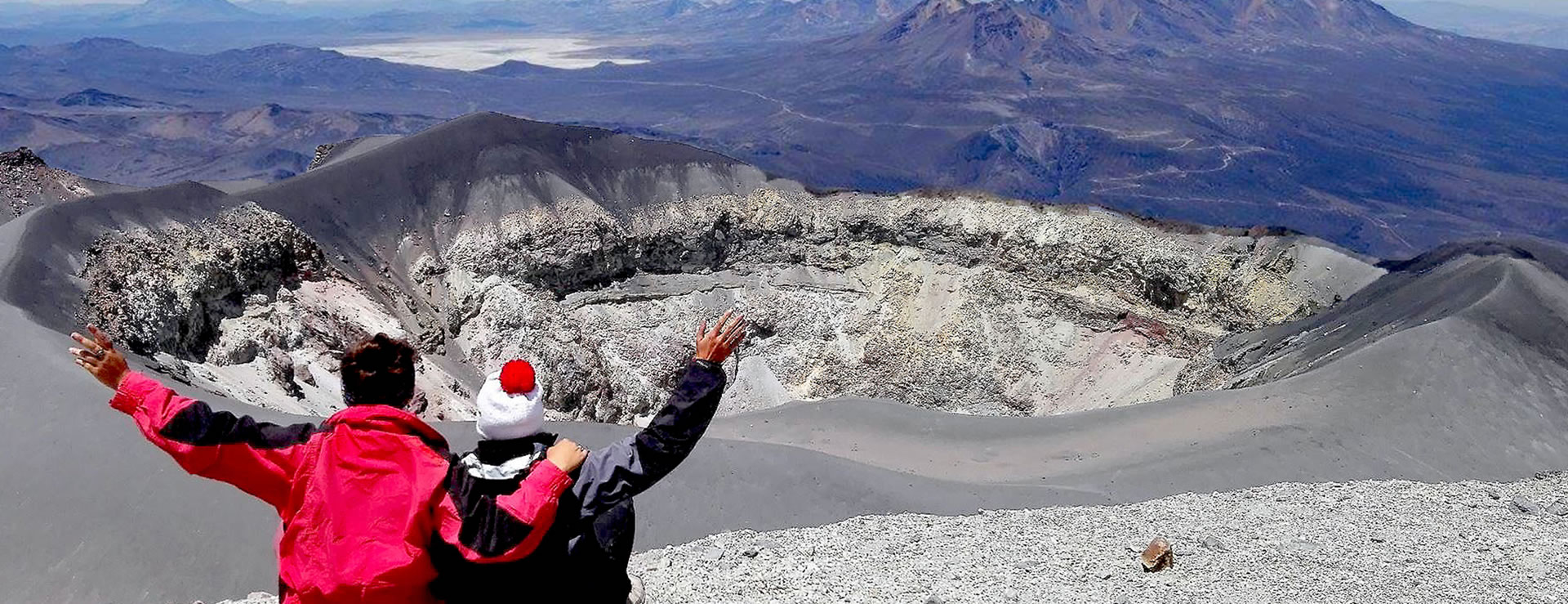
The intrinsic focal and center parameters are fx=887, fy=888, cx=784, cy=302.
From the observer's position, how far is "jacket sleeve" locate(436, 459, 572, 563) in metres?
3.26

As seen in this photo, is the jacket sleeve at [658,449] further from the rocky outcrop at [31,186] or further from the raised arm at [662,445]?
the rocky outcrop at [31,186]

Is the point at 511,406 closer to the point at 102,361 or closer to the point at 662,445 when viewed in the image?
the point at 662,445

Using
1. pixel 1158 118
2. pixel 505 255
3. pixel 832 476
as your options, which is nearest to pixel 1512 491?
pixel 832 476

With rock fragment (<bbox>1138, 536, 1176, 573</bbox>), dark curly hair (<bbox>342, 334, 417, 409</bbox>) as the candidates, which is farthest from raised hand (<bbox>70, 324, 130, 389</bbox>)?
rock fragment (<bbox>1138, 536, 1176, 573</bbox>)

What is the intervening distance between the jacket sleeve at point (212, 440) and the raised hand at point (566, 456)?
1.11 metres

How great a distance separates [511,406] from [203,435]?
1.33 metres

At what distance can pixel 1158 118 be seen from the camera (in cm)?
14112

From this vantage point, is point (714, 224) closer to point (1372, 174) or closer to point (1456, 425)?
point (1456, 425)

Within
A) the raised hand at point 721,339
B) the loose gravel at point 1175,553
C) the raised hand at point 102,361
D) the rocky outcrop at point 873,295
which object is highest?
the raised hand at point 721,339

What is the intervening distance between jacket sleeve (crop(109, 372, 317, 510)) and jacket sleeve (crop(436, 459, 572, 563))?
2.80 feet

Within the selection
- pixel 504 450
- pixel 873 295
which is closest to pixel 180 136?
pixel 873 295

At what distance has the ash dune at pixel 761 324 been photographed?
31.7 feet

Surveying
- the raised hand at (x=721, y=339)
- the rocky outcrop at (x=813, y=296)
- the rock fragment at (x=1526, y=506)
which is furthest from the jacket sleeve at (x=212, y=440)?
the rocky outcrop at (x=813, y=296)

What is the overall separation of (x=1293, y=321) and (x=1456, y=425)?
10.6 meters
